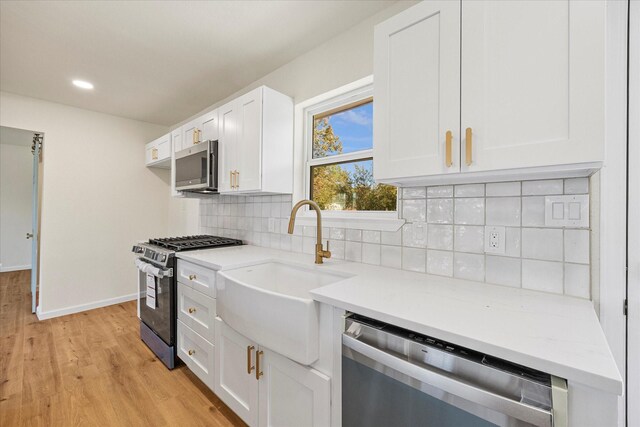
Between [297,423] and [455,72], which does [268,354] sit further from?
[455,72]

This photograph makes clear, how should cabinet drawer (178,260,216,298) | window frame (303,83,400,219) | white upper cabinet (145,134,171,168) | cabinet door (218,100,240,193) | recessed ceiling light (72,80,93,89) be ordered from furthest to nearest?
white upper cabinet (145,134,171,168) < recessed ceiling light (72,80,93,89) < cabinet door (218,100,240,193) < window frame (303,83,400,219) < cabinet drawer (178,260,216,298)

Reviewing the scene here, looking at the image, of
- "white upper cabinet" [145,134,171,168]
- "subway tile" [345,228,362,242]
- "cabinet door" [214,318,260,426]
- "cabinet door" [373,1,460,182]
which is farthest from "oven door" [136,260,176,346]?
"cabinet door" [373,1,460,182]

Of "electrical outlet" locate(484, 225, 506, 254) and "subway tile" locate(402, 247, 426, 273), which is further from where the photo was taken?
"subway tile" locate(402, 247, 426, 273)

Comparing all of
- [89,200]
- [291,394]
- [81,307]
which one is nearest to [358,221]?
[291,394]

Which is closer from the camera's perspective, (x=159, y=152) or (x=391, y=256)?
(x=391, y=256)

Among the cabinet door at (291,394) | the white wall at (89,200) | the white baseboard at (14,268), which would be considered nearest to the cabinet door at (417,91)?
the cabinet door at (291,394)

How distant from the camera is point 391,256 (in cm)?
162

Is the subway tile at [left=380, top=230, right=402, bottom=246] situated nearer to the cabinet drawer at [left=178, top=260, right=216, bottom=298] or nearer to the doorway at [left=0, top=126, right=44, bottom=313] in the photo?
the cabinet drawer at [left=178, top=260, right=216, bottom=298]

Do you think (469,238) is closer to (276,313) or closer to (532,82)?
(532,82)

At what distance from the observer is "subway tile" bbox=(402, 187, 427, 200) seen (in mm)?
1505

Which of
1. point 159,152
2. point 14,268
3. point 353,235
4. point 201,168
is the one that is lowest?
point 14,268

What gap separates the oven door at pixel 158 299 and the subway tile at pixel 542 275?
7.24ft

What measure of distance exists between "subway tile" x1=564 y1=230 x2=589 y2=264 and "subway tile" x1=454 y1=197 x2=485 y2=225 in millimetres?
308

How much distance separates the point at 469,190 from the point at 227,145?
6.10 feet
